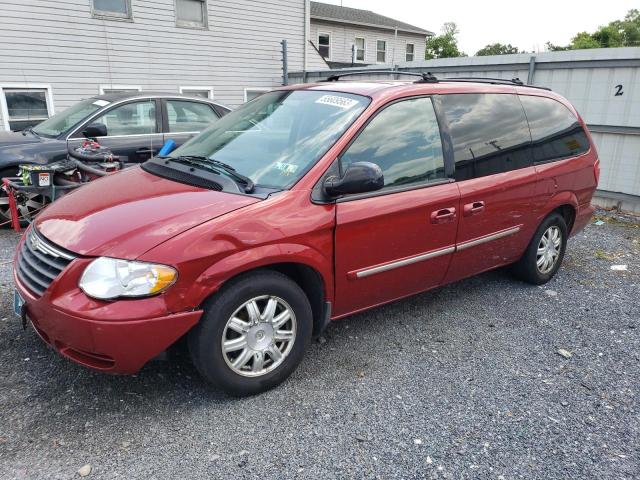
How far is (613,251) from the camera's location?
19.1ft

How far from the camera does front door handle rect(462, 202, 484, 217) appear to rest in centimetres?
359

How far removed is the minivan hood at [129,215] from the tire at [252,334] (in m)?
0.43

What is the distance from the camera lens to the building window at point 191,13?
1198cm

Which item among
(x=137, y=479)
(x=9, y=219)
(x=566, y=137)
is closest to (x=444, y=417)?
(x=137, y=479)

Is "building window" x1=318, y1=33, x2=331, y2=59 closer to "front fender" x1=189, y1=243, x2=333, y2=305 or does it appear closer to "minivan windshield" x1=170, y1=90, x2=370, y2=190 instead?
"minivan windshield" x1=170, y1=90, x2=370, y2=190

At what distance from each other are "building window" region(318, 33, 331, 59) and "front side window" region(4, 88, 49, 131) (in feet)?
63.6

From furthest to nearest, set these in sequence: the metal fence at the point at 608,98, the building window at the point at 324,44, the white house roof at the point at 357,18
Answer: the building window at the point at 324,44
the white house roof at the point at 357,18
the metal fence at the point at 608,98

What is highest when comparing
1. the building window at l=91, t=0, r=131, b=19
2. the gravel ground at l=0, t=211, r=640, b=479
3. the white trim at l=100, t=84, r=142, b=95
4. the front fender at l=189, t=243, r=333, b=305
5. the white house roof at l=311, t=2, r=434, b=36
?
the white house roof at l=311, t=2, r=434, b=36

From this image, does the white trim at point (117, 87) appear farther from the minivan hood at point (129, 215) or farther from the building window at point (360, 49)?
the building window at point (360, 49)

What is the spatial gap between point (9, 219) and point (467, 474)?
238 inches

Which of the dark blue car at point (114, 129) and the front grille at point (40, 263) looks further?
the dark blue car at point (114, 129)

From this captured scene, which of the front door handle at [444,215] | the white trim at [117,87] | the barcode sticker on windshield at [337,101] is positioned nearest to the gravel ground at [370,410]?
the front door handle at [444,215]

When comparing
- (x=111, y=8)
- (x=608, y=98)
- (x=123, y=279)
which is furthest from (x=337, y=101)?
(x=111, y=8)

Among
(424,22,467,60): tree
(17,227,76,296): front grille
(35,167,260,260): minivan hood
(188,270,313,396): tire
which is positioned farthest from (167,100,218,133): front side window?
(424,22,467,60): tree
